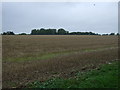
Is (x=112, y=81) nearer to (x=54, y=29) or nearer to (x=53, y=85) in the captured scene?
(x=53, y=85)

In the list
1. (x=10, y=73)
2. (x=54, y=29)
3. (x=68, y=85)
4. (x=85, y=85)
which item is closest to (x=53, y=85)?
(x=68, y=85)

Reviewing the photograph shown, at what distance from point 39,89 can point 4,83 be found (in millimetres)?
3238

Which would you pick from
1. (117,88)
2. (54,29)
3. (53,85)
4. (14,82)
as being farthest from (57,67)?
(54,29)

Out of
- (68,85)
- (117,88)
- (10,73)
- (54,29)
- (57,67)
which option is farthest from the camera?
(54,29)

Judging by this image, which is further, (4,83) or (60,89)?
(4,83)

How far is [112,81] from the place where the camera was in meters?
10.3

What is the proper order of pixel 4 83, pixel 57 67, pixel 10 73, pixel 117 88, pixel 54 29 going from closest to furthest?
pixel 117 88
pixel 4 83
pixel 10 73
pixel 57 67
pixel 54 29

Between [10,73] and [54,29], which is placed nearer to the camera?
[10,73]

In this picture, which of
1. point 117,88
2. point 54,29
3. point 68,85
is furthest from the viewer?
point 54,29

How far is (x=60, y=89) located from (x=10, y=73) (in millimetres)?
6538

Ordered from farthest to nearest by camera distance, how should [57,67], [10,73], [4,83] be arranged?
[57,67] < [10,73] < [4,83]

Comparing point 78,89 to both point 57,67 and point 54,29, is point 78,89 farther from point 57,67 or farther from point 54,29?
point 54,29

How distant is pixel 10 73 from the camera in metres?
15.1

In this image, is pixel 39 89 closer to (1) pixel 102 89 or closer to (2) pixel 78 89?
(2) pixel 78 89
